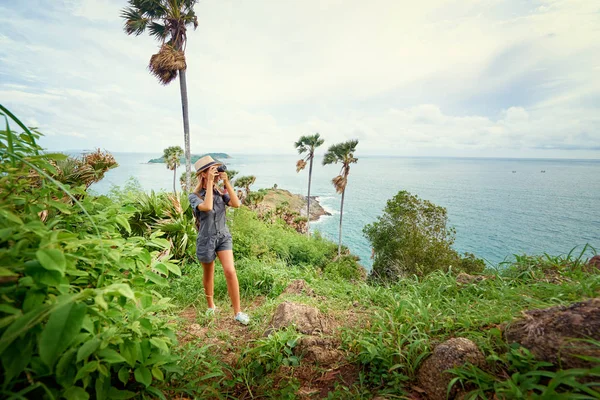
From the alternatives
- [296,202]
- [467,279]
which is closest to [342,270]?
[467,279]

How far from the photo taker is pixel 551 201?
7881 cm

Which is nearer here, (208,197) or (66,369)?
(66,369)

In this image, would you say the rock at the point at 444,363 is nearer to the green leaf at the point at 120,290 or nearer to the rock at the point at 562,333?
the rock at the point at 562,333

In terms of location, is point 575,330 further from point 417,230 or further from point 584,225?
point 584,225

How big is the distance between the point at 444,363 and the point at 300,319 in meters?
1.23

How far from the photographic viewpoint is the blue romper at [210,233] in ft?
11.2

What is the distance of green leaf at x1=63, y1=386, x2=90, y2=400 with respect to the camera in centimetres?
88

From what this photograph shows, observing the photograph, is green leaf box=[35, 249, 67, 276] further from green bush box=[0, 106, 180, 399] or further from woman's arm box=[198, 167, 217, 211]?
woman's arm box=[198, 167, 217, 211]

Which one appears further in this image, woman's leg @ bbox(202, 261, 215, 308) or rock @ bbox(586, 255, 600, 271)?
woman's leg @ bbox(202, 261, 215, 308)

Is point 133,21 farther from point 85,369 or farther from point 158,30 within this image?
point 85,369

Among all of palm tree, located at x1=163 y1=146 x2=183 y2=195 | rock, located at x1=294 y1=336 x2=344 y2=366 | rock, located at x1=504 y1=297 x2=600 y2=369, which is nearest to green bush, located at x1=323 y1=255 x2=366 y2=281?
rock, located at x1=294 y1=336 x2=344 y2=366

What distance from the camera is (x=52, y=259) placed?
78 cm

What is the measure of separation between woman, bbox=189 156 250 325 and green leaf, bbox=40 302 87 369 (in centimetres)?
259

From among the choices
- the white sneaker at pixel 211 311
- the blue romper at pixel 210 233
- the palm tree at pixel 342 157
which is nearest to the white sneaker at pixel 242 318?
the white sneaker at pixel 211 311
